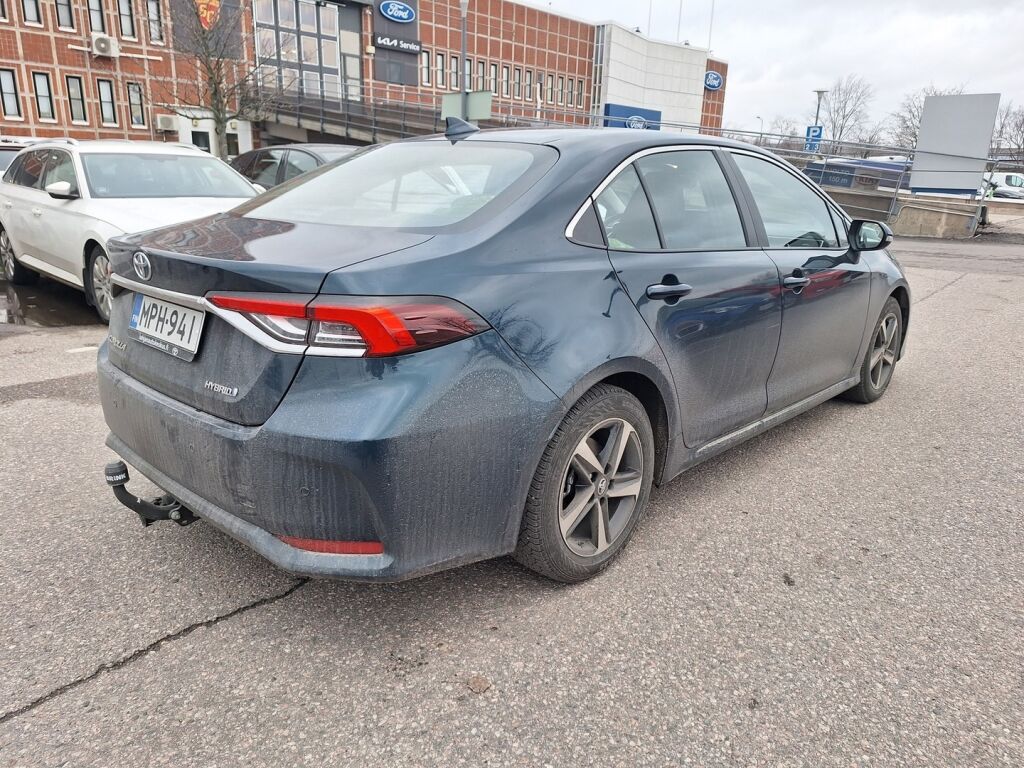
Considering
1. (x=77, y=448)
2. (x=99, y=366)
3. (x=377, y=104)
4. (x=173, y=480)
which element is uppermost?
(x=377, y=104)

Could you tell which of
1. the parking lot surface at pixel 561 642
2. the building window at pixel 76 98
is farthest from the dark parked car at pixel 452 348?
the building window at pixel 76 98

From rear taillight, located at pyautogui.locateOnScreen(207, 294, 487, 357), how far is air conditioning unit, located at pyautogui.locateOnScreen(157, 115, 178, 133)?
41332 mm

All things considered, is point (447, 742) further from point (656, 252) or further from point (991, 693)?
point (656, 252)

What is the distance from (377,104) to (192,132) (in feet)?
37.1

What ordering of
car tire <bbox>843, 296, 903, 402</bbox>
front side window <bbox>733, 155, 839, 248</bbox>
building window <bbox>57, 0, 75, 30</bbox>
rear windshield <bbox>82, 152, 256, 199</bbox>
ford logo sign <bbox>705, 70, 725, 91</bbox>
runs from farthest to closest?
ford logo sign <bbox>705, 70, 725, 91</bbox>, building window <bbox>57, 0, 75, 30</bbox>, rear windshield <bbox>82, 152, 256, 199</bbox>, car tire <bbox>843, 296, 903, 402</bbox>, front side window <bbox>733, 155, 839, 248</bbox>

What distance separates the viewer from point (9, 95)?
113 feet

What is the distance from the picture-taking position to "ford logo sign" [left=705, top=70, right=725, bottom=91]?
72.6 m

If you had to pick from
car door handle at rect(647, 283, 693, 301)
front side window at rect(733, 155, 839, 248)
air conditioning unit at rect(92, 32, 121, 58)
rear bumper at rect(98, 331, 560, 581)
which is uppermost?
air conditioning unit at rect(92, 32, 121, 58)

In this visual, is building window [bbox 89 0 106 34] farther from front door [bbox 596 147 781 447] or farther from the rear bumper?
the rear bumper

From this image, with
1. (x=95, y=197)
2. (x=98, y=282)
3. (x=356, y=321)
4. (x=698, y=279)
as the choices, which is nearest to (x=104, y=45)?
(x=95, y=197)

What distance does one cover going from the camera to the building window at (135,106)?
37094 millimetres

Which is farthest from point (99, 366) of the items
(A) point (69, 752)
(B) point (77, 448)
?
(A) point (69, 752)

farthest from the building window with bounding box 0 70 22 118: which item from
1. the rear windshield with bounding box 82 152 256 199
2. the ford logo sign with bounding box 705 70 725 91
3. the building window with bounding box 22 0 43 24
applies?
the ford logo sign with bounding box 705 70 725 91

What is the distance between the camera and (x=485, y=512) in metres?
2.20
